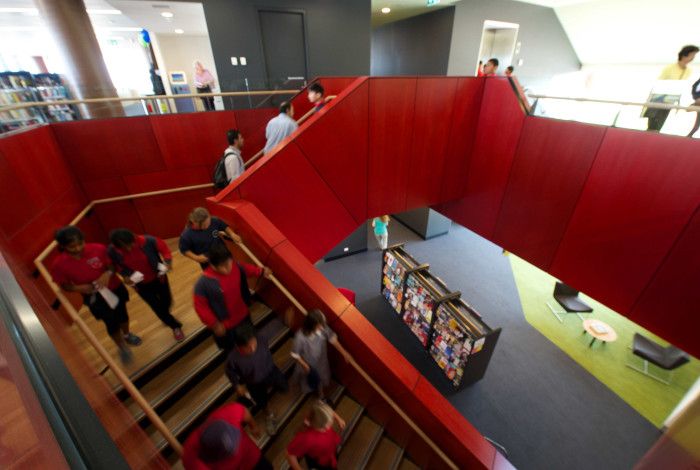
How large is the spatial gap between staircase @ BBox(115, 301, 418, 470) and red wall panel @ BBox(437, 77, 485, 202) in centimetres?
426

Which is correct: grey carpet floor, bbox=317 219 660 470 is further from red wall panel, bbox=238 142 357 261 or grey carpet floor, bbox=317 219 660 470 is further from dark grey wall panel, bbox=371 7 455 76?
dark grey wall panel, bbox=371 7 455 76

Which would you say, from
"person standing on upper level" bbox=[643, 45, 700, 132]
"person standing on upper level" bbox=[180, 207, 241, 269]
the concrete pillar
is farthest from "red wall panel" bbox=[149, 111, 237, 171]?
"person standing on upper level" bbox=[643, 45, 700, 132]

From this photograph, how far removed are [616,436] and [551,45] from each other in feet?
37.4

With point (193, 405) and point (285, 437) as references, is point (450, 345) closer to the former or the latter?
point (285, 437)

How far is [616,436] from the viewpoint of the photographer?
4945mm

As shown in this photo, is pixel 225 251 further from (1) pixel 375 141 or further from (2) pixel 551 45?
(2) pixel 551 45

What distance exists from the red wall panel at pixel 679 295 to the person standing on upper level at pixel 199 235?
5167mm

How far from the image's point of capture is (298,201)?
4.18m

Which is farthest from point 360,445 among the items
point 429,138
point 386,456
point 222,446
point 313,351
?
point 429,138

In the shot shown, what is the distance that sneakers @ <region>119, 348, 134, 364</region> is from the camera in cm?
267

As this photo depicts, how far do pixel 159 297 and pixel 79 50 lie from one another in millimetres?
5829

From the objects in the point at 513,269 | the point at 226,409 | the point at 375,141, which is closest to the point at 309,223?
the point at 375,141

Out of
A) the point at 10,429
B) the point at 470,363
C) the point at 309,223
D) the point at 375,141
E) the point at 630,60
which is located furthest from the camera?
the point at 630,60

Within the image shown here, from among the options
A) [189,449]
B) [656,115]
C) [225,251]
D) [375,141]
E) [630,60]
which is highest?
[630,60]
